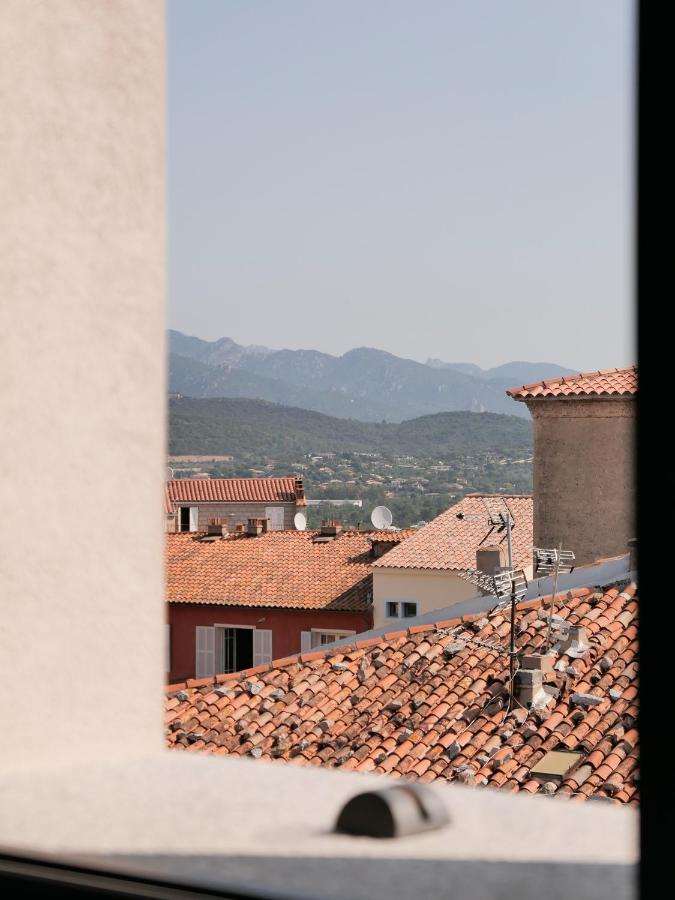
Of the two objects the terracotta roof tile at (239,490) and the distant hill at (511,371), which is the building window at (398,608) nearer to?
the terracotta roof tile at (239,490)

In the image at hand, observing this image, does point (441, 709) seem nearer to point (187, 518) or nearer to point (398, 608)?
point (398, 608)

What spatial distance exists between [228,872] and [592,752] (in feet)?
14.5

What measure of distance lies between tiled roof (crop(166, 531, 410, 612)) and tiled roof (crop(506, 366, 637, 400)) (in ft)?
12.2

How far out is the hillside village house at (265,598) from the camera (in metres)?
13.8

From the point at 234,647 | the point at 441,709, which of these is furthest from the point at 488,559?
the point at 234,647

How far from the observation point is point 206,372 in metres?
45.9

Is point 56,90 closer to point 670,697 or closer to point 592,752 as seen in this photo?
point 670,697

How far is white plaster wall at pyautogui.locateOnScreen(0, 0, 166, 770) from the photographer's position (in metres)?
1.21

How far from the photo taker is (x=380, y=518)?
54.5ft

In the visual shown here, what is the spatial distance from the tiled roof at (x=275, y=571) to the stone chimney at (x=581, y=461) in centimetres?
327

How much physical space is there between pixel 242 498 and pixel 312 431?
21.8ft

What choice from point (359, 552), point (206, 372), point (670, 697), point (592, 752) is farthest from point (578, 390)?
point (206, 372)

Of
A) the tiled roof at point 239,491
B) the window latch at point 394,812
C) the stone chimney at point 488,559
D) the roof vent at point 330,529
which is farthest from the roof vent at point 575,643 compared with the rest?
the tiled roof at point 239,491

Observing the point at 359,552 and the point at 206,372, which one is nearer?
the point at 359,552
